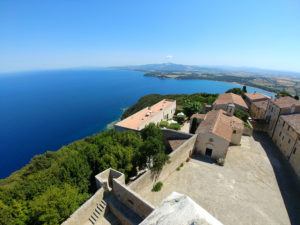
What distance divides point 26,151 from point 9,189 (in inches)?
1851

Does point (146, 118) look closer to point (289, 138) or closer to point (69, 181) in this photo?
point (69, 181)

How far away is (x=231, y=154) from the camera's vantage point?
2333cm

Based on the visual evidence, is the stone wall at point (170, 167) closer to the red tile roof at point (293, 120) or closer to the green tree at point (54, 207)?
the green tree at point (54, 207)

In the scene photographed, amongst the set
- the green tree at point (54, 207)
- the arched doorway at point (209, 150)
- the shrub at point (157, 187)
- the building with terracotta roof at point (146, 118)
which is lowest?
the building with terracotta roof at point (146, 118)

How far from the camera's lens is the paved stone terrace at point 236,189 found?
1438 cm

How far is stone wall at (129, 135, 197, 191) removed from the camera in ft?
51.4

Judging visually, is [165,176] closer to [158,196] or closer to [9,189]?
[158,196]

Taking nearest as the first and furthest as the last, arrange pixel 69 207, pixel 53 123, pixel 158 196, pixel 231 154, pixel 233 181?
pixel 69 207 < pixel 158 196 < pixel 233 181 < pixel 231 154 < pixel 53 123

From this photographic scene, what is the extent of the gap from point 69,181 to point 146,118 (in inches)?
871

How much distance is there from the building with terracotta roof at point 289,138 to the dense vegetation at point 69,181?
15750mm

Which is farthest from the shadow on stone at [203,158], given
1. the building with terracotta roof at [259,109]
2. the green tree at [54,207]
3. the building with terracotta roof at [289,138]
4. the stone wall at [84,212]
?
the building with terracotta roof at [259,109]

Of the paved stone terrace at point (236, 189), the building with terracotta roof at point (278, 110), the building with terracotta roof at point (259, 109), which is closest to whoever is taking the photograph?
the paved stone terrace at point (236, 189)

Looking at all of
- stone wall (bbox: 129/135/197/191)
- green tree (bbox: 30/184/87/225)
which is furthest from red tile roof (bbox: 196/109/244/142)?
green tree (bbox: 30/184/87/225)

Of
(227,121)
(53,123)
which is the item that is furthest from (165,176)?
(53,123)
